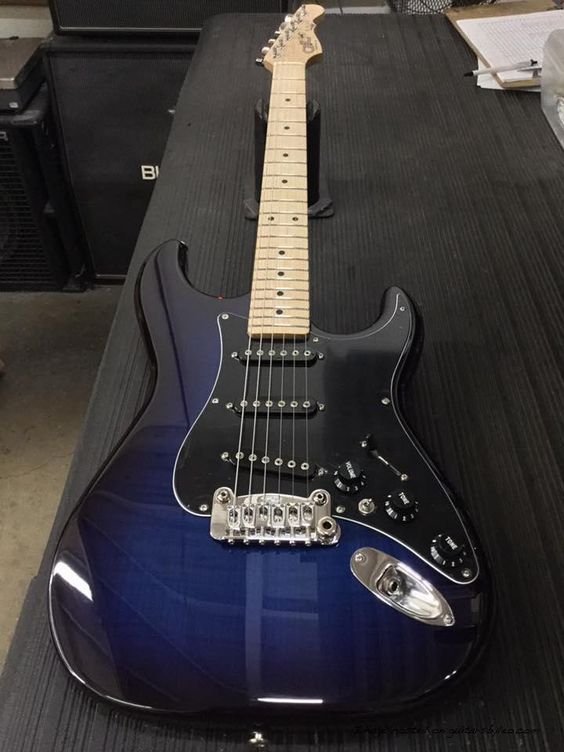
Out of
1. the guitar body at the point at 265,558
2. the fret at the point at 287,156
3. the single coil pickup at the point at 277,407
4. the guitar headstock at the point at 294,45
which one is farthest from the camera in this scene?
the guitar headstock at the point at 294,45

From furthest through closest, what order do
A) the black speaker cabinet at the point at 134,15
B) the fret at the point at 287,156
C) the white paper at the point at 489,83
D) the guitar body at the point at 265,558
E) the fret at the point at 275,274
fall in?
the black speaker cabinet at the point at 134,15
the white paper at the point at 489,83
the fret at the point at 287,156
the fret at the point at 275,274
the guitar body at the point at 265,558

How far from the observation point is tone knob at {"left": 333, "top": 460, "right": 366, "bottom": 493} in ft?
1.52

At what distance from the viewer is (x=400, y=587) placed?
1.35ft

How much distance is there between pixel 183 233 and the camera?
0.81m

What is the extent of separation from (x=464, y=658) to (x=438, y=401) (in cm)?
29

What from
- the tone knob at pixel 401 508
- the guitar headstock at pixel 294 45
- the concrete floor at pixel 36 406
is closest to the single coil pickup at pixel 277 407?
the tone knob at pixel 401 508

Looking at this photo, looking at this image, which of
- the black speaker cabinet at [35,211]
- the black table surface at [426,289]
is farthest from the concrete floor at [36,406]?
the black table surface at [426,289]

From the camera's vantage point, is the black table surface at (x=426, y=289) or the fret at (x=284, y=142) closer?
the black table surface at (x=426, y=289)

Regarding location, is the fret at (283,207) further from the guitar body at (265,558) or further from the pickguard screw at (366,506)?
the pickguard screw at (366,506)

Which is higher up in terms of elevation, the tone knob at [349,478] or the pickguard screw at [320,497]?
the tone knob at [349,478]

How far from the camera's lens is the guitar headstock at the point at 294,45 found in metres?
0.86

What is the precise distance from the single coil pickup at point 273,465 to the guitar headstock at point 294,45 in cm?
66

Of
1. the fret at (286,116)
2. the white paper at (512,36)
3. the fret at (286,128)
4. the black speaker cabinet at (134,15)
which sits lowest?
the fret at (286,128)

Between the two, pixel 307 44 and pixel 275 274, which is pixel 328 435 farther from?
pixel 307 44
